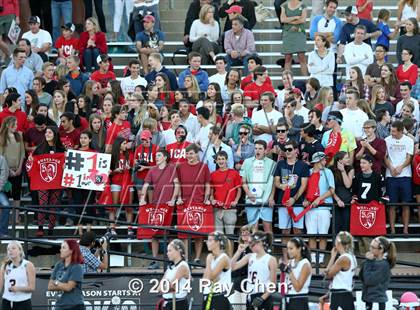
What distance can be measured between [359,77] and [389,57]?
3107 millimetres

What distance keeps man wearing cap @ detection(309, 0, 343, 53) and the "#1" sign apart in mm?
5263

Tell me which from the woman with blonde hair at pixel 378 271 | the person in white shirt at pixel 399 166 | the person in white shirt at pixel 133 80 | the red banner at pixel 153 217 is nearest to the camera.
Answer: the woman with blonde hair at pixel 378 271

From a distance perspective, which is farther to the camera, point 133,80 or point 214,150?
point 133,80

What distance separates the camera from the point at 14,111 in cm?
2423

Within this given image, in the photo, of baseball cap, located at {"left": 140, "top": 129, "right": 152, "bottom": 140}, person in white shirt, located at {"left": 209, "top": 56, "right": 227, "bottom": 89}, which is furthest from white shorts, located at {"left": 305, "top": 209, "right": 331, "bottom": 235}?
person in white shirt, located at {"left": 209, "top": 56, "right": 227, "bottom": 89}

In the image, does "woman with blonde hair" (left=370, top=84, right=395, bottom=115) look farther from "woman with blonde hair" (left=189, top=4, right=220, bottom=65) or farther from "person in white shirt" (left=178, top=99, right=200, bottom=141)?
"woman with blonde hair" (left=189, top=4, right=220, bottom=65)

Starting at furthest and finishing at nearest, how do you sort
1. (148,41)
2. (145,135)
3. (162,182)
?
(148,41) < (145,135) < (162,182)

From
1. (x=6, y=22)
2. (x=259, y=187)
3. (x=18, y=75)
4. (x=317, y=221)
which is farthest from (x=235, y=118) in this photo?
(x=6, y=22)

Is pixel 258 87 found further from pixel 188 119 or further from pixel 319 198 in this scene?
pixel 319 198

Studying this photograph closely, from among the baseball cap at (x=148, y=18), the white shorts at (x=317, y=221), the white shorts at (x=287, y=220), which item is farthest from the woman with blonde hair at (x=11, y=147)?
the white shorts at (x=317, y=221)

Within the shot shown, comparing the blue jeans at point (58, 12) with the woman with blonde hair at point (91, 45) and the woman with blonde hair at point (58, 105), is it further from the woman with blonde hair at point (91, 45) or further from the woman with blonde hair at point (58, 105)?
the woman with blonde hair at point (58, 105)

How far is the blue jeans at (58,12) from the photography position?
91.7 ft

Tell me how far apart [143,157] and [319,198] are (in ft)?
8.50

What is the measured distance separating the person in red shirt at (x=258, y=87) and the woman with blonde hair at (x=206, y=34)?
2.07 meters
